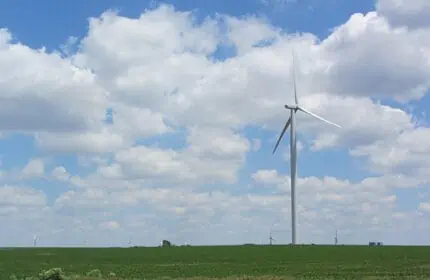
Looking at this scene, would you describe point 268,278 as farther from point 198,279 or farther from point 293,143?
point 293,143

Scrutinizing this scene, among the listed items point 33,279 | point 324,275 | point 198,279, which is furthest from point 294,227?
point 33,279

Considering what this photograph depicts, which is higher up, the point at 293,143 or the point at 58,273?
the point at 293,143

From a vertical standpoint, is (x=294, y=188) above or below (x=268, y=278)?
above

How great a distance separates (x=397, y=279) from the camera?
181 ft

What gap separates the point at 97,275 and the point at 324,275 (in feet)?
70.2

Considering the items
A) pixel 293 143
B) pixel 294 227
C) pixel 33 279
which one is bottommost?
pixel 33 279

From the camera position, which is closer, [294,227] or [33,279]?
[33,279]

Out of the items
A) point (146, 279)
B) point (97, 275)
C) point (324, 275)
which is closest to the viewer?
point (97, 275)

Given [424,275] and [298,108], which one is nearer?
[424,275]

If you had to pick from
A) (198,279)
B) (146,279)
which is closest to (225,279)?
(198,279)

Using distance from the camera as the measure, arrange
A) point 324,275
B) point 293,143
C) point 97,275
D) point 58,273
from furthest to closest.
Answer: point 293,143 < point 324,275 < point 97,275 < point 58,273

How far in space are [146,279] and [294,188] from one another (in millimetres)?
73123

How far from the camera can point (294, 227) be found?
13325 centimetres

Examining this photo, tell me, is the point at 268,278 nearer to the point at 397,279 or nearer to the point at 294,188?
the point at 397,279
